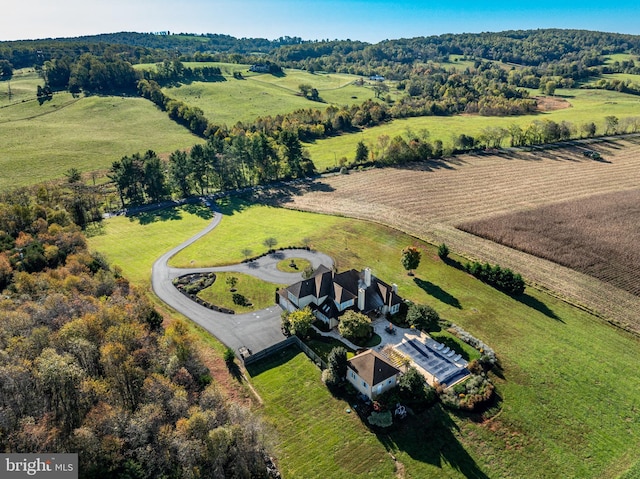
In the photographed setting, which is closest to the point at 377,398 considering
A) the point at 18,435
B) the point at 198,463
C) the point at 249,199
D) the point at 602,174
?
the point at 198,463

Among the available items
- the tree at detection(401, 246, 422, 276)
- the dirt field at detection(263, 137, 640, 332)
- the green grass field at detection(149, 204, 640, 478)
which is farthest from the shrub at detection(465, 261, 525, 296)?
the tree at detection(401, 246, 422, 276)

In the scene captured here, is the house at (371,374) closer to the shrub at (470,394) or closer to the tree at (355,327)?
the tree at (355,327)

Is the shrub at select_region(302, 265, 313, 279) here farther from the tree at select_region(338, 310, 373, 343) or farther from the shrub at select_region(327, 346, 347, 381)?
the shrub at select_region(327, 346, 347, 381)

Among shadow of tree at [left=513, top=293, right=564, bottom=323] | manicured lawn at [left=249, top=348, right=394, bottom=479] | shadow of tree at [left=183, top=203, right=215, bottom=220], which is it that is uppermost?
shadow of tree at [left=513, top=293, right=564, bottom=323]

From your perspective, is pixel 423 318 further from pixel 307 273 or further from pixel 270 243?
pixel 270 243

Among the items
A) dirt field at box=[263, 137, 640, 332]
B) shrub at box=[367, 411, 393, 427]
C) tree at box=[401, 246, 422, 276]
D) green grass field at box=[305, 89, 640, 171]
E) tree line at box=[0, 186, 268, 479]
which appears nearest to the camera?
tree line at box=[0, 186, 268, 479]

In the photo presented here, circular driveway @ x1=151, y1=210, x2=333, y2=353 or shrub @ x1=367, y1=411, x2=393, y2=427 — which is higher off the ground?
circular driveway @ x1=151, y1=210, x2=333, y2=353

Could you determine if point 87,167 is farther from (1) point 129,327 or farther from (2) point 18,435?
(2) point 18,435
